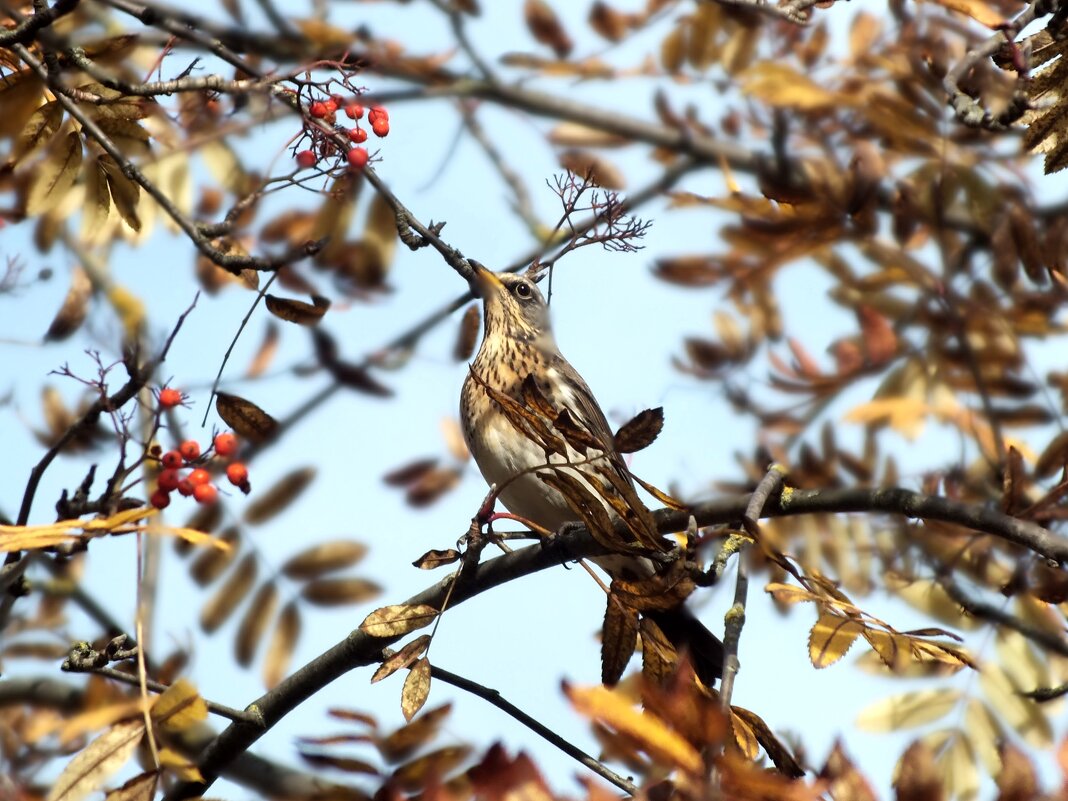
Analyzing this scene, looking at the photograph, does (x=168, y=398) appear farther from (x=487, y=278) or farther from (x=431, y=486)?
(x=487, y=278)

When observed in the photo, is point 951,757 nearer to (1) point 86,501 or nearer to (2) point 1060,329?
(2) point 1060,329

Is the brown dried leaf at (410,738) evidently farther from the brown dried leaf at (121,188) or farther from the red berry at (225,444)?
the brown dried leaf at (121,188)

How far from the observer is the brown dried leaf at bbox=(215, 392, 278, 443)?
290 cm

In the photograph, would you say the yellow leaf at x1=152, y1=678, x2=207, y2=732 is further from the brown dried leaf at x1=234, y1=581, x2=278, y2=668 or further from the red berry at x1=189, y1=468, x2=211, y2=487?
the brown dried leaf at x1=234, y1=581, x2=278, y2=668

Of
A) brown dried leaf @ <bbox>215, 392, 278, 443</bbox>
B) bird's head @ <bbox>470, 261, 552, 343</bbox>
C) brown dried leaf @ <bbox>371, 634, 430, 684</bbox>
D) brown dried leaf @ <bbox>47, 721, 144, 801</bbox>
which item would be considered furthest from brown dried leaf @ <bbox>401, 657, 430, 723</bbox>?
bird's head @ <bbox>470, 261, 552, 343</bbox>

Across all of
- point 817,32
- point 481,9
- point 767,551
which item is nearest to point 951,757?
point 767,551

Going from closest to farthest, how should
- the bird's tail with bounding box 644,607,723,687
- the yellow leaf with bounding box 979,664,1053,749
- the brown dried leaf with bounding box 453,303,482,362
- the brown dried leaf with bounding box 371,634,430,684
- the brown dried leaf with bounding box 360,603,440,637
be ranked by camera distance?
the brown dried leaf with bounding box 371,634,430,684
the brown dried leaf with bounding box 360,603,440,637
the yellow leaf with bounding box 979,664,1053,749
the brown dried leaf with bounding box 453,303,482,362
the bird's tail with bounding box 644,607,723,687

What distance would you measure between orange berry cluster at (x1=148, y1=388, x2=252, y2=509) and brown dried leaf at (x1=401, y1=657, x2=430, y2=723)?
2.50 ft

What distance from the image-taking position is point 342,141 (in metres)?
3.29

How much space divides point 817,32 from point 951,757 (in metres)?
2.31

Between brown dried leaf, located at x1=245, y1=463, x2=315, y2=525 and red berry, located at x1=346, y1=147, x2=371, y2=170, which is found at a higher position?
red berry, located at x1=346, y1=147, x2=371, y2=170

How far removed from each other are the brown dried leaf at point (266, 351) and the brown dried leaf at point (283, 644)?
1011 mm

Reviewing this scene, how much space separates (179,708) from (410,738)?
0.51m

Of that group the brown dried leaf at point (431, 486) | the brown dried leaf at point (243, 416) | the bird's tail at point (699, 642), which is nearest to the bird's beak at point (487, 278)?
the brown dried leaf at point (431, 486)
